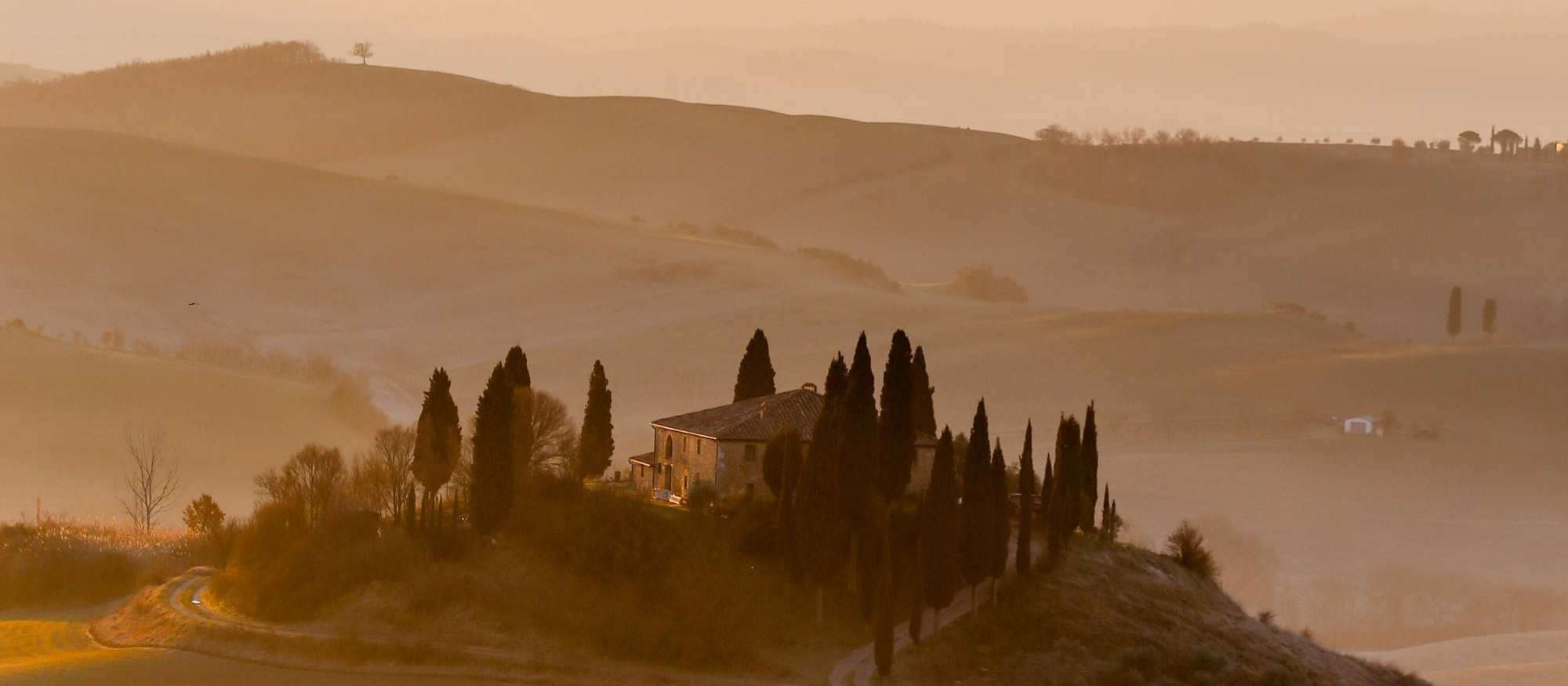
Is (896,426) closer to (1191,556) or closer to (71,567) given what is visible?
(1191,556)

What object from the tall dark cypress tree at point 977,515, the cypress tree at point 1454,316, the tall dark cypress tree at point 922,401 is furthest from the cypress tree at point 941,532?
the cypress tree at point 1454,316

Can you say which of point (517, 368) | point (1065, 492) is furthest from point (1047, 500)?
point (517, 368)

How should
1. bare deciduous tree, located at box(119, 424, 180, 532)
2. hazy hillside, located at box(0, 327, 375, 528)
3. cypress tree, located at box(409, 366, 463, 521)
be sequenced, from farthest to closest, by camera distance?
hazy hillside, located at box(0, 327, 375, 528) → bare deciduous tree, located at box(119, 424, 180, 532) → cypress tree, located at box(409, 366, 463, 521)

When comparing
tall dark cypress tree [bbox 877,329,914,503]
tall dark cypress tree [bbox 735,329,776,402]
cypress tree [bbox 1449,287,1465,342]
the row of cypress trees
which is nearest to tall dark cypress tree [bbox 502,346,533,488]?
the row of cypress trees

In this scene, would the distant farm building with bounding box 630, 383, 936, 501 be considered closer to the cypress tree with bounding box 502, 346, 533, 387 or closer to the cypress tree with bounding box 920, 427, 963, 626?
the cypress tree with bounding box 502, 346, 533, 387

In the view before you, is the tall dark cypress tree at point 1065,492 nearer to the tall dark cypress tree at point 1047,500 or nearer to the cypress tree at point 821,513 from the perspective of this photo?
the tall dark cypress tree at point 1047,500

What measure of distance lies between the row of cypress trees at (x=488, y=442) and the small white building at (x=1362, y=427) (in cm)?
5451

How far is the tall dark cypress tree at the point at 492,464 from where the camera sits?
45.2 metres

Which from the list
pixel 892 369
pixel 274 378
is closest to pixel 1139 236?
pixel 274 378

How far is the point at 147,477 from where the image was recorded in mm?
73188

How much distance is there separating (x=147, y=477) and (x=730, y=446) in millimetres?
32067

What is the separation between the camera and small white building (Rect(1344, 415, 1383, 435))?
97.2m

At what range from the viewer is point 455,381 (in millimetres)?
105812

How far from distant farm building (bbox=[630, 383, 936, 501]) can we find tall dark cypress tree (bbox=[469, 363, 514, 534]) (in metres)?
4.85
